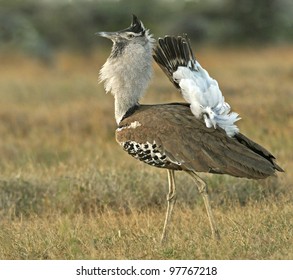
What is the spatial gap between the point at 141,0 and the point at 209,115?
1032 inches

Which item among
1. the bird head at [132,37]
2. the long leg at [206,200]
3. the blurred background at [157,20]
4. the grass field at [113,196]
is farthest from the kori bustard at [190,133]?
the blurred background at [157,20]

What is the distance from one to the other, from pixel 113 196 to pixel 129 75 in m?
1.47

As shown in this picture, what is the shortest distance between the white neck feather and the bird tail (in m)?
0.20

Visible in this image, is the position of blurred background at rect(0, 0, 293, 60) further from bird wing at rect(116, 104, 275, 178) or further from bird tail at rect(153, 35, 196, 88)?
bird wing at rect(116, 104, 275, 178)

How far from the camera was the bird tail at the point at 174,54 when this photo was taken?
5.54m

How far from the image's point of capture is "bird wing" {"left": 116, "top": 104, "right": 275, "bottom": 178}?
5.28 metres

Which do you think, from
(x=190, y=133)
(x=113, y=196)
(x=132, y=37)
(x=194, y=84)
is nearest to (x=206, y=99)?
(x=194, y=84)

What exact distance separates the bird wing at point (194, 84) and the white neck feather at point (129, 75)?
18 centimetres

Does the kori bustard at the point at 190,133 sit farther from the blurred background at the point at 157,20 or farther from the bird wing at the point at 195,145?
the blurred background at the point at 157,20

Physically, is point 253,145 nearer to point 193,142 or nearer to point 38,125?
point 193,142

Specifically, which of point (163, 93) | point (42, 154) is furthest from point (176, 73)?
point (163, 93)

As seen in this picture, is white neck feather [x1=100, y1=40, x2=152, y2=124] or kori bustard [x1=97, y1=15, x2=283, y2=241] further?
white neck feather [x1=100, y1=40, x2=152, y2=124]

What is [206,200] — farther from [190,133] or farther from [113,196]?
[113,196]

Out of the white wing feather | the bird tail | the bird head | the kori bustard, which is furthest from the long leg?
the bird head
